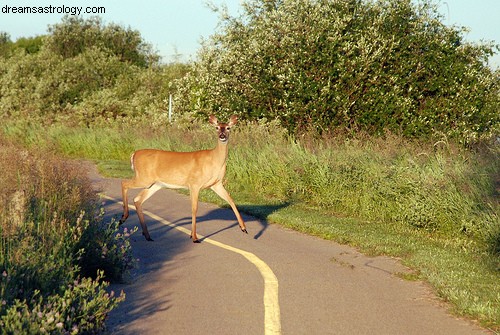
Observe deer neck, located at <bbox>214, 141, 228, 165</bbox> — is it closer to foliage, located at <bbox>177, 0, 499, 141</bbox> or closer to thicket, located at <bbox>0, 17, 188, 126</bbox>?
foliage, located at <bbox>177, 0, 499, 141</bbox>

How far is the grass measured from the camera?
10.2 meters

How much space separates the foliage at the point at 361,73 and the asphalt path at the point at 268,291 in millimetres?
14982

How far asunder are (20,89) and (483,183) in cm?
4643

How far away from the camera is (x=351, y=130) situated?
78.9ft

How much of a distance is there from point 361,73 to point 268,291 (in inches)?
772

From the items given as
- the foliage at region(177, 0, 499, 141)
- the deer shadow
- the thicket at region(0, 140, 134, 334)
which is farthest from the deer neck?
the foliage at region(177, 0, 499, 141)

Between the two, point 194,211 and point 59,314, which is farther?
point 194,211

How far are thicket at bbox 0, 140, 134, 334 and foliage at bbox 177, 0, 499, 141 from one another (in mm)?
17343

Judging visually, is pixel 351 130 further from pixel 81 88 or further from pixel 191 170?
pixel 81 88

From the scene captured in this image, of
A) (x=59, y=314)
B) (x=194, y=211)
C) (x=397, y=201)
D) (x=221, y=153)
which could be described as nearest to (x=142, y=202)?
(x=194, y=211)

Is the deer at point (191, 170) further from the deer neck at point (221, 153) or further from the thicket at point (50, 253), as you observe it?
the thicket at point (50, 253)

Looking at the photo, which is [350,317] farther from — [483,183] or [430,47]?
→ [430,47]

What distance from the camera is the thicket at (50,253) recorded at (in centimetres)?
647

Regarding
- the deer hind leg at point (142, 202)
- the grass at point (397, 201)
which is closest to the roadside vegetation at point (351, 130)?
the grass at point (397, 201)
